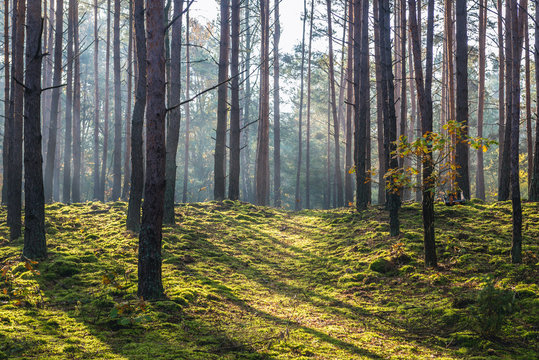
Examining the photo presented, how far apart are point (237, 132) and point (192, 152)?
28795 mm

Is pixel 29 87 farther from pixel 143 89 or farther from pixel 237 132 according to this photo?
pixel 237 132

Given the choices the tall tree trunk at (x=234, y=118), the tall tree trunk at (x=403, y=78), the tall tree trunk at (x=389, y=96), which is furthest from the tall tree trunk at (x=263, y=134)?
the tall tree trunk at (x=389, y=96)

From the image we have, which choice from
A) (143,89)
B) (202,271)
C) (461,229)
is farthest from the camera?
(143,89)

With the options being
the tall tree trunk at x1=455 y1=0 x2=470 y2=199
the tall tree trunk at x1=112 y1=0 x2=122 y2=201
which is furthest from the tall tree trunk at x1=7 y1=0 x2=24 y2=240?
the tall tree trunk at x1=455 y1=0 x2=470 y2=199

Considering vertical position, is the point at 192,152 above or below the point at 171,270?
above

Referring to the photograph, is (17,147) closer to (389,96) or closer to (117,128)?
(389,96)

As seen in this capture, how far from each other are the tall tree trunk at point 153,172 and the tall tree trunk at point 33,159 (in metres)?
2.84

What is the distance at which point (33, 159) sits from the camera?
740cm

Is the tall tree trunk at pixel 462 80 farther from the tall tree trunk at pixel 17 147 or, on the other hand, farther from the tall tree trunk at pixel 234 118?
the tall tree trunk at pixel 17 147

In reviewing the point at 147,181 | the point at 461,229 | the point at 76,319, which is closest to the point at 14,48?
the point at 147,181

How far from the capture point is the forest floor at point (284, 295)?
439cm

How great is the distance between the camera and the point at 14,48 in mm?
9969

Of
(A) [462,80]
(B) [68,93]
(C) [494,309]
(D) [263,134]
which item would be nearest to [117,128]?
(B) [68,93]

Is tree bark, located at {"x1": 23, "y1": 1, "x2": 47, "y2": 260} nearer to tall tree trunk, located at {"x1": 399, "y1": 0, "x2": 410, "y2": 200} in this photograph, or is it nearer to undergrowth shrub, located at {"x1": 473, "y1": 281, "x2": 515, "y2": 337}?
undergrowth shrub, located at {"x1": 473, "y1": 281, "x2": 515, "y2": 337}
